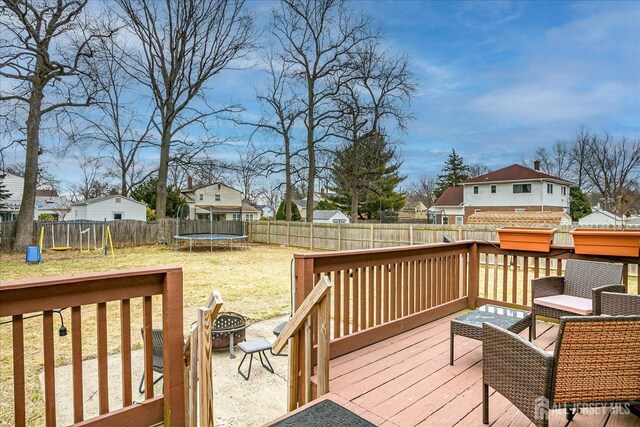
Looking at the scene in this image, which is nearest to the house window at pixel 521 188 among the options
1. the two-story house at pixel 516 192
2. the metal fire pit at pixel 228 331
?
the two-story house at pixel 516 192

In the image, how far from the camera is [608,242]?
3658 millimetres

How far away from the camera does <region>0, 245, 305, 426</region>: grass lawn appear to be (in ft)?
13.1

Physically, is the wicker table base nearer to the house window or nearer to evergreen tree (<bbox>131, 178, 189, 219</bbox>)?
the house window

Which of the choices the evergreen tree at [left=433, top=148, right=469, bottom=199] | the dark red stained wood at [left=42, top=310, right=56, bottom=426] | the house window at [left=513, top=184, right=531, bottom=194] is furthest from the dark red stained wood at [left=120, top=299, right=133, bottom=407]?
the evergreen tree at [left=433, top=148, right=469, bottom=199]

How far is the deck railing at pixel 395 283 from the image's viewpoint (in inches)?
116

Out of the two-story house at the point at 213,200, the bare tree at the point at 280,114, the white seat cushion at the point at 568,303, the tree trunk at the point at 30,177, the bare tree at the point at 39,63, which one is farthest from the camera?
the two-story house at the point at 213,200

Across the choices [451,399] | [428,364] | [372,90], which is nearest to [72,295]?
[451,399]

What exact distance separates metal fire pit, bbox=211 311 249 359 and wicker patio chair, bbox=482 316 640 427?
128 inches

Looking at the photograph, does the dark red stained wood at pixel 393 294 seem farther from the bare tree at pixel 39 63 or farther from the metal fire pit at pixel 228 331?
the bare tree at pixel 39 63

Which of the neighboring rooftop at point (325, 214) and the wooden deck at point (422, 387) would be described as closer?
the wooden deck at point (422, 387)

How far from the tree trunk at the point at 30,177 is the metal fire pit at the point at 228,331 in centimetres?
1515

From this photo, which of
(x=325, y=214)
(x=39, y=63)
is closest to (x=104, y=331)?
(x=39, y=63)

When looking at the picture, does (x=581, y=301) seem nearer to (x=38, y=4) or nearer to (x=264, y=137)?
(x=264, y=137)

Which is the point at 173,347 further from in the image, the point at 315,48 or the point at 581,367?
the point at 315,48
